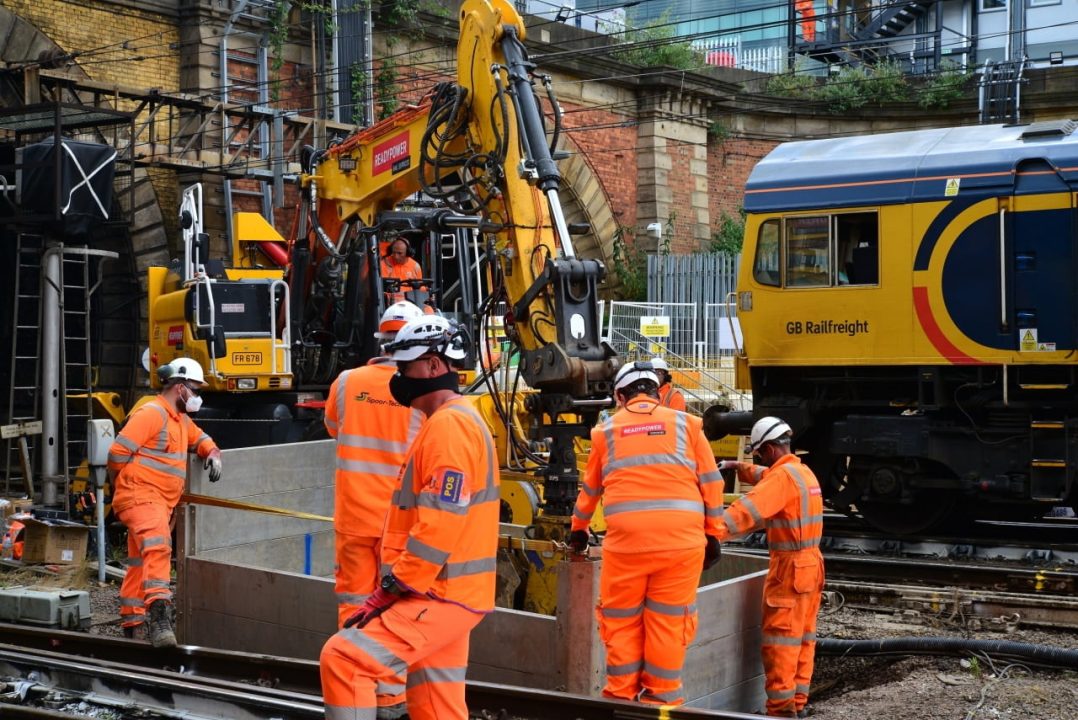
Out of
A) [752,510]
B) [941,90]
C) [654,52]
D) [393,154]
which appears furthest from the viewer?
[941,90]

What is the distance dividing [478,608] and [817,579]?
3117 millimetres

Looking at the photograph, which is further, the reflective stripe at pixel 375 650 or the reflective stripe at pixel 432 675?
the reflective stripe at pixel 432 675

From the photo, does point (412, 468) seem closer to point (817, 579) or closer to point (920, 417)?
point (817, 579)

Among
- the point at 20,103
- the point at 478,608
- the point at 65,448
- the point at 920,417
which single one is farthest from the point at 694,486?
the point at 20,103

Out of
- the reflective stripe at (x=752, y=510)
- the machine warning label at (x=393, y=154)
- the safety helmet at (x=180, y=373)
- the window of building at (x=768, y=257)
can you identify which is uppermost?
the machine warning label at (x=393, y=154)

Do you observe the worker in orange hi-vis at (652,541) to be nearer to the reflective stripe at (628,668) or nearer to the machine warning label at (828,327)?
the reflective stripe at (628,668)

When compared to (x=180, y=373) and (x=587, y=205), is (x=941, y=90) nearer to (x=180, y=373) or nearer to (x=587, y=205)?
(x=587, y=205)

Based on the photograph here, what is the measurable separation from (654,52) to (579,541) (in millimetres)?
21611

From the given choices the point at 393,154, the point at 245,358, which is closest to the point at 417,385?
the point at 393,154

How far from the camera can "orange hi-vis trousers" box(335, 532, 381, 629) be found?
6.73m

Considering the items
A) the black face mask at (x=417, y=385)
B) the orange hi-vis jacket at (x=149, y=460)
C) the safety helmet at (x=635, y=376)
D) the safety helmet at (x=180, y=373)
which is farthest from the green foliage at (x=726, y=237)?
the black face mask at (x=417, y=385)

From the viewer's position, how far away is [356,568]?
6.77 metres

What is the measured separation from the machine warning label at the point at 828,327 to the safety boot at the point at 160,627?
277 inches

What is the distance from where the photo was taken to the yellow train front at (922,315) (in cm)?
1210
